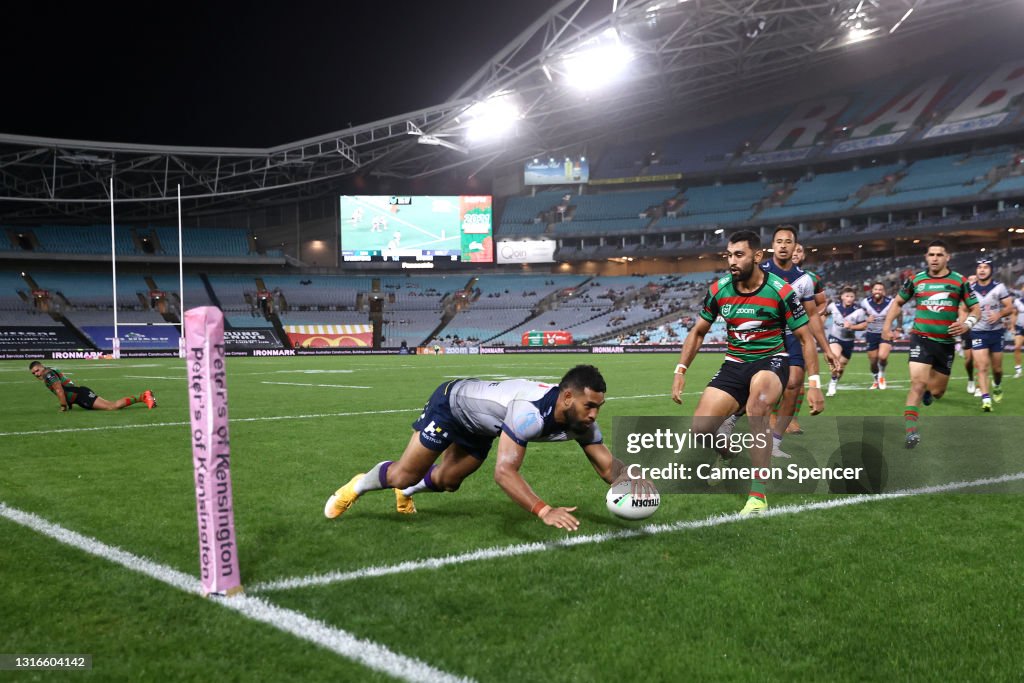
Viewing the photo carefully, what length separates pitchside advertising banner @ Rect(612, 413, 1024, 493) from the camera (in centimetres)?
627

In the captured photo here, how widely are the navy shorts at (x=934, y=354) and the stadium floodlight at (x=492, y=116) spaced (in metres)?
35.8

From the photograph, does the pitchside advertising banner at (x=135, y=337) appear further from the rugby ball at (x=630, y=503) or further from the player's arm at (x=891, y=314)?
the rugby ball at (x=630, y=503)

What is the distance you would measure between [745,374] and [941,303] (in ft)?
12.7

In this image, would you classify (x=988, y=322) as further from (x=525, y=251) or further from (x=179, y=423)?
(x=525, y=251)

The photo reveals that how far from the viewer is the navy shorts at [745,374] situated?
641 centimetres

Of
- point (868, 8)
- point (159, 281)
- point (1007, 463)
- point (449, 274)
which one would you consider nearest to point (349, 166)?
point (449, 274)

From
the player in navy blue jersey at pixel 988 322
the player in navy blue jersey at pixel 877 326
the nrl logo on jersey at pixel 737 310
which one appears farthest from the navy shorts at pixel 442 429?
the player in navy blue jersey at pixel 877 326

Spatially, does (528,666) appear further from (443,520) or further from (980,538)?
(980,538)

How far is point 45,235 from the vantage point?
192ft

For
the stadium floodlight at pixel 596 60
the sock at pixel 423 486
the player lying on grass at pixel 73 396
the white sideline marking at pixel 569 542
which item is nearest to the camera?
the white sideline marking at pixel 569 542

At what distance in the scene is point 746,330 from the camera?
21.3 ft

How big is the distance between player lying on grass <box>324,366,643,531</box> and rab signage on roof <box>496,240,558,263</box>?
191ft

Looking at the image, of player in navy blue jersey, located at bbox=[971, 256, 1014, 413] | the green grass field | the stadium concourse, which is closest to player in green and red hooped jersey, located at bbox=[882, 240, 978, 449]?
the stadium concourse

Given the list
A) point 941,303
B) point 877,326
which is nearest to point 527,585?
point 941,303
